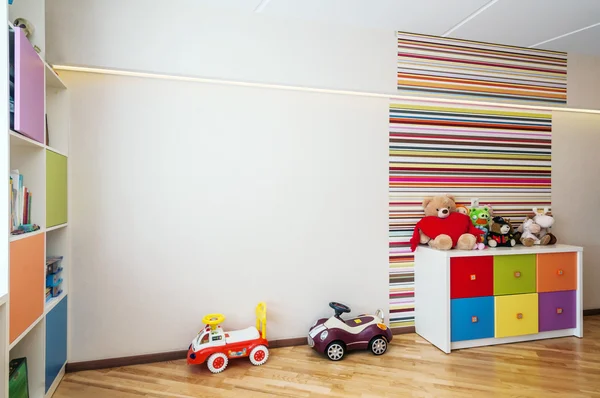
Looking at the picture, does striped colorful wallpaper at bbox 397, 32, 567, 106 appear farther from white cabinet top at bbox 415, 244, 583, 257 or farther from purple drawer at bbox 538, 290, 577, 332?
purple drawer at bbox 538, 290, 577, 332

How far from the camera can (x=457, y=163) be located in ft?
10.7

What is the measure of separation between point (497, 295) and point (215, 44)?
2630 mm

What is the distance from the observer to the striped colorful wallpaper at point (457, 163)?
10.3 ft

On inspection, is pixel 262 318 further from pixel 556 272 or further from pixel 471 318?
pixel 556 272

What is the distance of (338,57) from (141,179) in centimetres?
161

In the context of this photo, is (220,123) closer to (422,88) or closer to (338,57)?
(338,57)

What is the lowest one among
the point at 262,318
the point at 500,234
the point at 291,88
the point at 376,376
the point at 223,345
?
the point at 376,376

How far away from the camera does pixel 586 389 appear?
7.42ft

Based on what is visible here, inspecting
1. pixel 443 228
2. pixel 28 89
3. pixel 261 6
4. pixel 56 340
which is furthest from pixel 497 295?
pixel 28 89

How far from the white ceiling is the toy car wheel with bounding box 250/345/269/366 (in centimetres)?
222

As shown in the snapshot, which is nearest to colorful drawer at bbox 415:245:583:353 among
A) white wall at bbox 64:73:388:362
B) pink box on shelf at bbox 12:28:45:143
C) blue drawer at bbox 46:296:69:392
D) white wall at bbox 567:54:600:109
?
white wall at bbox 64:73:388:362

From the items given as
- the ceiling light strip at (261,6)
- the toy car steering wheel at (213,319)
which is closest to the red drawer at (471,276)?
the toy car steering wheel at (213,319)

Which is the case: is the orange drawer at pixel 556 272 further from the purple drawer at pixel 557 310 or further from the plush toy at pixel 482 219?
the plush toy at pixel 482 219

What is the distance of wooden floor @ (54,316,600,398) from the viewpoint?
2.24 m
